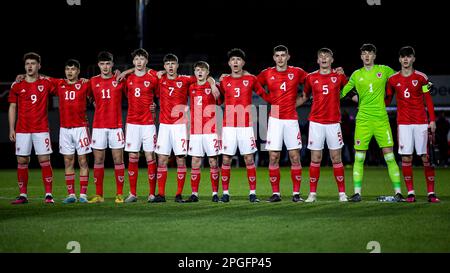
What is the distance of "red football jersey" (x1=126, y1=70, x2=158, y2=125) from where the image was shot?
36.7ft

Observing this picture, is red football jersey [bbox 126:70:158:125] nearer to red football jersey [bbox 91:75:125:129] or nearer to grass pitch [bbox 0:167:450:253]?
red football jersey [bbox 91:75:125:129]

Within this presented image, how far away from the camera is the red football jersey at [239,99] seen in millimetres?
10984

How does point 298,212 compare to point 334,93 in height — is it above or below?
below

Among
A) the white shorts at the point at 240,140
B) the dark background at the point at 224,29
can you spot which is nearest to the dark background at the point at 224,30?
the dark background at the point at 224,29

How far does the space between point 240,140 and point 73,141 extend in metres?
2.70

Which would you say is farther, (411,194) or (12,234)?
(411,194)

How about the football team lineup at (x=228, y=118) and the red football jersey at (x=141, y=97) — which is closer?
the football team lineup at (x=228, y=118)

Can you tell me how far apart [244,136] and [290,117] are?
78 cm

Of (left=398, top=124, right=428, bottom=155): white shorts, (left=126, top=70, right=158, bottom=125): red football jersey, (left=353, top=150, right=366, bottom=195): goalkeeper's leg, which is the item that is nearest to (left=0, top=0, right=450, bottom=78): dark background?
(left=126, top=70, right=158, bottom=125): red football jersey

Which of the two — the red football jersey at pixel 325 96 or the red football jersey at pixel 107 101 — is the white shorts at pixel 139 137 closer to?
the red football jersey at pixel 107 101

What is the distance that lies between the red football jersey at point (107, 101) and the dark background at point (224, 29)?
1571 centimetres

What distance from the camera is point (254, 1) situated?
102 feet

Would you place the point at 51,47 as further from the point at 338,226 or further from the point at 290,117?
the point at 338,226
